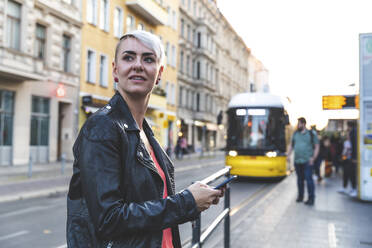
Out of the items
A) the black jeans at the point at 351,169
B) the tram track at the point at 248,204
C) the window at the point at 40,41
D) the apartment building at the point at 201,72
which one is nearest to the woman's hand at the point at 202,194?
the tram track at the point at 248,204

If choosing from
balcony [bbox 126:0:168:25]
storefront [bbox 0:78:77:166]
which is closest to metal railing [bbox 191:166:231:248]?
balcony [bbox 126:0:168:25]

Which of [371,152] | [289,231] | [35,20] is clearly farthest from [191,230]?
[35,20]

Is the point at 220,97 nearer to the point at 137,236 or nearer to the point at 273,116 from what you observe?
the point at 273,116

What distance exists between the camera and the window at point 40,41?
64.5ft

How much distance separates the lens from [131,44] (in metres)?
1.77

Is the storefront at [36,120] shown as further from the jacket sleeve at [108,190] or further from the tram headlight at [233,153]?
the jacket sleeve at [108,190]

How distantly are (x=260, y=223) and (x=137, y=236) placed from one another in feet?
18.5

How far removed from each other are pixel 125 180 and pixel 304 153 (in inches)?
333

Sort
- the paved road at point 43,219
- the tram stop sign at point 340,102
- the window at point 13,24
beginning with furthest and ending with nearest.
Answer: the window at point 13,24 < the tram stop sign at point 340,102 < the paved road at point 43,219

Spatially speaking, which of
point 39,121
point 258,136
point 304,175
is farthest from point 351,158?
point 39,121

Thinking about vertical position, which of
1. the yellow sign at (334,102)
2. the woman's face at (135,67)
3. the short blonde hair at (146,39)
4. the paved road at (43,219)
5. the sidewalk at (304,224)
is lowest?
the paved road at (43,219)

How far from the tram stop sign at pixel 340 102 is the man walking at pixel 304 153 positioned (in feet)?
4.72

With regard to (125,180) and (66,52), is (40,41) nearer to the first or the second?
(66,52)

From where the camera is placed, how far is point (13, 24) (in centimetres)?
1789
